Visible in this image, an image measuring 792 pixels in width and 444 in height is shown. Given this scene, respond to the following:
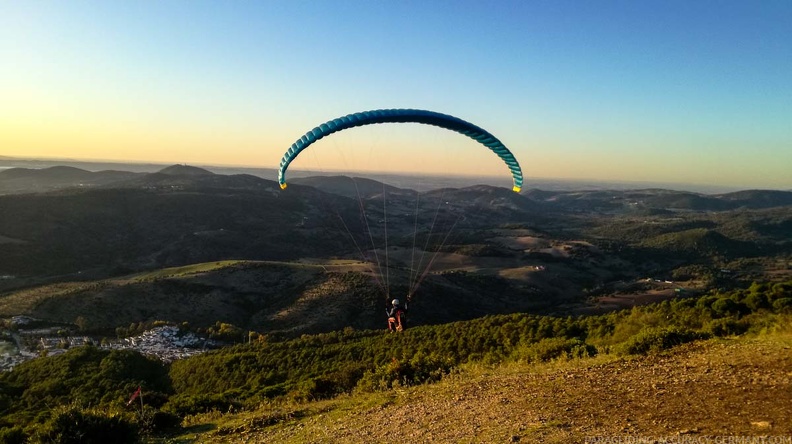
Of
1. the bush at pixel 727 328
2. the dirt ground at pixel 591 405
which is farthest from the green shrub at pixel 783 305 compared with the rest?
the dirt ground at pixel 591 405

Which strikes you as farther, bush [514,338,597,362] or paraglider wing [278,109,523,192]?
paraglider wing [278,109,523,192]

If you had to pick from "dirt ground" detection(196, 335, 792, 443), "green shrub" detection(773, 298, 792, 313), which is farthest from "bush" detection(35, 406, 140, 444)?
"green shrub" detection(773, 298, 792, 313)

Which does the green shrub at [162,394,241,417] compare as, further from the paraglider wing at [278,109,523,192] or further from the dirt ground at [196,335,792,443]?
the paraglider wing at [278,109,523,192]

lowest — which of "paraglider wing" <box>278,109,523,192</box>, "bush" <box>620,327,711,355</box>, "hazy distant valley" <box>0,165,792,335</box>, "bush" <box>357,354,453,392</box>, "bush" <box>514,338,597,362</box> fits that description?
"hazy distant valley" <box>0,165,792,335</box>

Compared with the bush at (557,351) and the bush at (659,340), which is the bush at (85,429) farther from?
the bush at (659,340)

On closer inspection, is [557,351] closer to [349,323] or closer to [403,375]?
[403,375]

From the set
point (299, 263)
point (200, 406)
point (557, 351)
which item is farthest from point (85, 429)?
point (299, 263)

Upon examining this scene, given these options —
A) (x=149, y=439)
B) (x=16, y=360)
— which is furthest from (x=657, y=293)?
(x=16, y=360)
